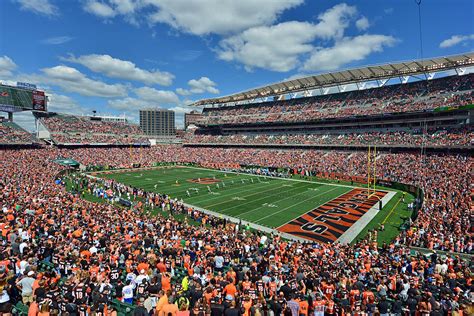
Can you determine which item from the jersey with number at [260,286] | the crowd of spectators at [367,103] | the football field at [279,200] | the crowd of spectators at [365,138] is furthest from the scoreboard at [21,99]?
the jersey with number at [260,286]

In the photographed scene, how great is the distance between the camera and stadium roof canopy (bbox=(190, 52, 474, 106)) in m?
44.5

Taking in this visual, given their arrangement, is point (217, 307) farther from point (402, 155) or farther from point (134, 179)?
point (402, 155)

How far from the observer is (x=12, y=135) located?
4775 cm

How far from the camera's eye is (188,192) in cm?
3128

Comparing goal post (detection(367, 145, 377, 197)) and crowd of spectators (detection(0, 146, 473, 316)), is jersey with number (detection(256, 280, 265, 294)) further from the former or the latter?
goal post (detection(367, 145, 377, 197))

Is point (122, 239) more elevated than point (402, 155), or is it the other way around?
point (402, 155)

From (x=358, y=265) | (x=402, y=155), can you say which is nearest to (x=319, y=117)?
(x=402, y=155)

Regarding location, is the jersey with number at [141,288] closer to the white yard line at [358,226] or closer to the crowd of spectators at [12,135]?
the white yard line at [358,226]

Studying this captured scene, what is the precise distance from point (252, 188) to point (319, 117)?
97.7 feet

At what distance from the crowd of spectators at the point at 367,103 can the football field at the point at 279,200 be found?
20912mm

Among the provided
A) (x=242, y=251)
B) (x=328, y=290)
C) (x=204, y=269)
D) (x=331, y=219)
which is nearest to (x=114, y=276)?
(x=204, y=269)

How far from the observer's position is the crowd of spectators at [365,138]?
3722 centimetres

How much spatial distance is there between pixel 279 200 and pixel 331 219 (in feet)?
22.7

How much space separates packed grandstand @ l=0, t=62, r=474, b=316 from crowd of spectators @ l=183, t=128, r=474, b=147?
1.08ft
